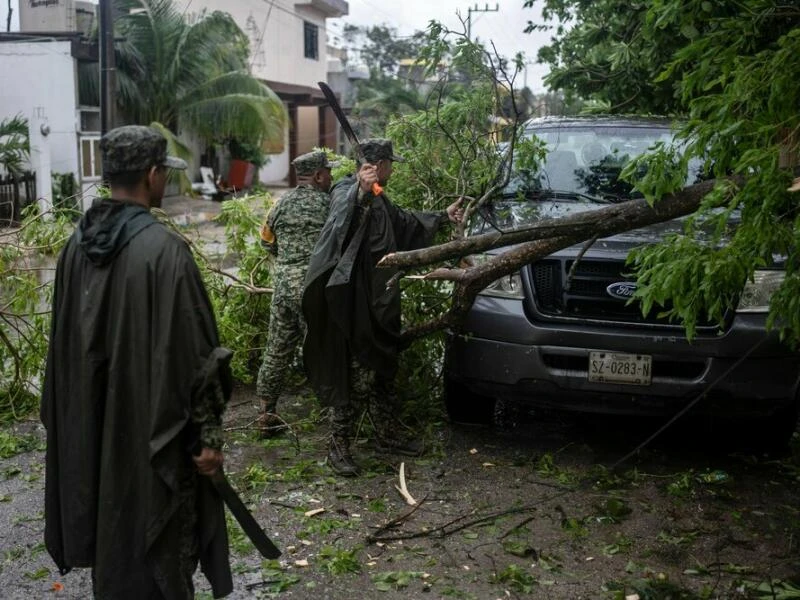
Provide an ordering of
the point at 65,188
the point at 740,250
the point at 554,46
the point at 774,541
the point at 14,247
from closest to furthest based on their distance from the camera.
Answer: the point at 740,250, the point at 774,541, the point at 14,247, the point at 554,46, the point at 65,188

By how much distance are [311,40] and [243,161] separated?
11.5 meters

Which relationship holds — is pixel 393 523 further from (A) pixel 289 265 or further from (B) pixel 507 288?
(A) pixel 289 265

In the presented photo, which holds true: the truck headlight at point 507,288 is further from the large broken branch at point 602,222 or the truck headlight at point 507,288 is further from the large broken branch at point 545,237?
the large broken branch at point 602,222

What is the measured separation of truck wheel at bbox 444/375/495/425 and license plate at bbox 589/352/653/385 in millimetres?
982

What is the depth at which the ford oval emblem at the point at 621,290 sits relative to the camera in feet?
18.0

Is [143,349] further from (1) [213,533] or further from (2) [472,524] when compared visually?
(2) [472,524]

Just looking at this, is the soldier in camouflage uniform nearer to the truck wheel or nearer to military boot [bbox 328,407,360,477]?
military boot [bbox 328,407,360,477]

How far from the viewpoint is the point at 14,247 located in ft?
21.9

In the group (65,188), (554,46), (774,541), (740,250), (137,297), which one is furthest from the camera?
(65,188)

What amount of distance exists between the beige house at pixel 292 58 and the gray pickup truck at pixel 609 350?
1046 inches

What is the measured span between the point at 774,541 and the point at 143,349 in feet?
10.9

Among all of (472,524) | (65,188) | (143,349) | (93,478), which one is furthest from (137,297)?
(65,188)

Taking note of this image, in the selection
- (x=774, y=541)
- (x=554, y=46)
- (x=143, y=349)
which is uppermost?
(x=554, y=46)

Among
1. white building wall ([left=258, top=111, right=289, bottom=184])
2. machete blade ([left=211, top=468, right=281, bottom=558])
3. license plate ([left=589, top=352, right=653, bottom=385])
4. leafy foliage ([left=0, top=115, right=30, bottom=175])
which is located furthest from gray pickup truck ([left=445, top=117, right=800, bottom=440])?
white building wall ([left=258, top=111, right=289, bottom=184])
